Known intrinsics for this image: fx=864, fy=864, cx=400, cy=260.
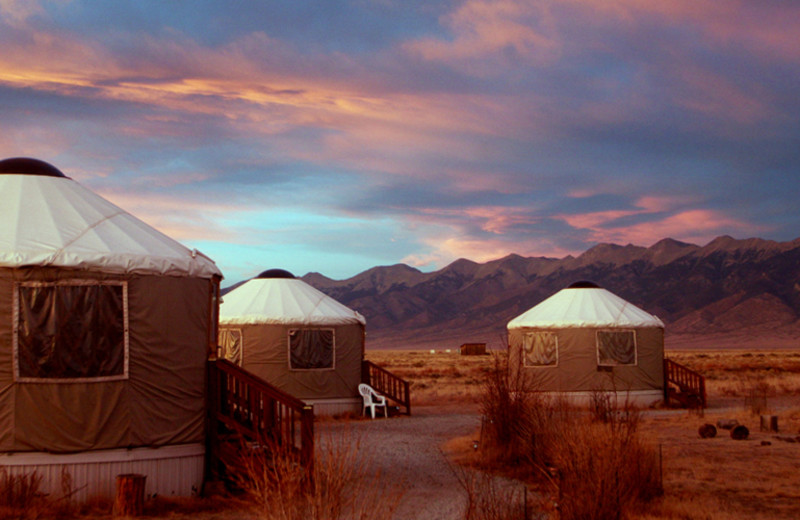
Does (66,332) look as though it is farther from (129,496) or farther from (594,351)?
(594,351)

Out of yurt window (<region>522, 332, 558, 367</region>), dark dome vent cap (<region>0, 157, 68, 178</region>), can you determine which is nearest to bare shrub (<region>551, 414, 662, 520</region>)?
dark dome vent cap (<region>0, 157, 68, 178</region>)

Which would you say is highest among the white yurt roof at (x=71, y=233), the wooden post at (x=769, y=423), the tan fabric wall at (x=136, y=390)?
the white yurt roof at (x=71, y=233)

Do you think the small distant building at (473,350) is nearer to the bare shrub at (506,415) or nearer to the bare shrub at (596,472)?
the bare shrub at (506,415)

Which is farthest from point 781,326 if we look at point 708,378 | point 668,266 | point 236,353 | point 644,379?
point 236,353

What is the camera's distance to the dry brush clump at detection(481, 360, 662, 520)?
6809mm

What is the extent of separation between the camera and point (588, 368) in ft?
63.8

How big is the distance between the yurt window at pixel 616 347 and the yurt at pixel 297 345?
218 inches

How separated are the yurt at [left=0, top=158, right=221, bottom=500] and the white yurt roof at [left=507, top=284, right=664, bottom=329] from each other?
1183 cm

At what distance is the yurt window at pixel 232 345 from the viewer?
57.2 ft

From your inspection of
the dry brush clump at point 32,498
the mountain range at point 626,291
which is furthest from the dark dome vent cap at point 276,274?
the mountain range at point 626,291

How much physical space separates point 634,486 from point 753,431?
7304 mm

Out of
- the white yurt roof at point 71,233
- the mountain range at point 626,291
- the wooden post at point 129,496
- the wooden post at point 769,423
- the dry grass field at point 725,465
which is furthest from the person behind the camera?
the mountain range at point 626,291

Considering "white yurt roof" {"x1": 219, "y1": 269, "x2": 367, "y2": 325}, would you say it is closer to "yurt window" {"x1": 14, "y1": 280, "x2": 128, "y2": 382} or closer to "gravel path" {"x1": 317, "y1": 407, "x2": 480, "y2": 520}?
"gravel path" {"x1": 317, "y1": 407, "x2": 480, "y2": 520}

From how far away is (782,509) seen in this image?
8227mm
